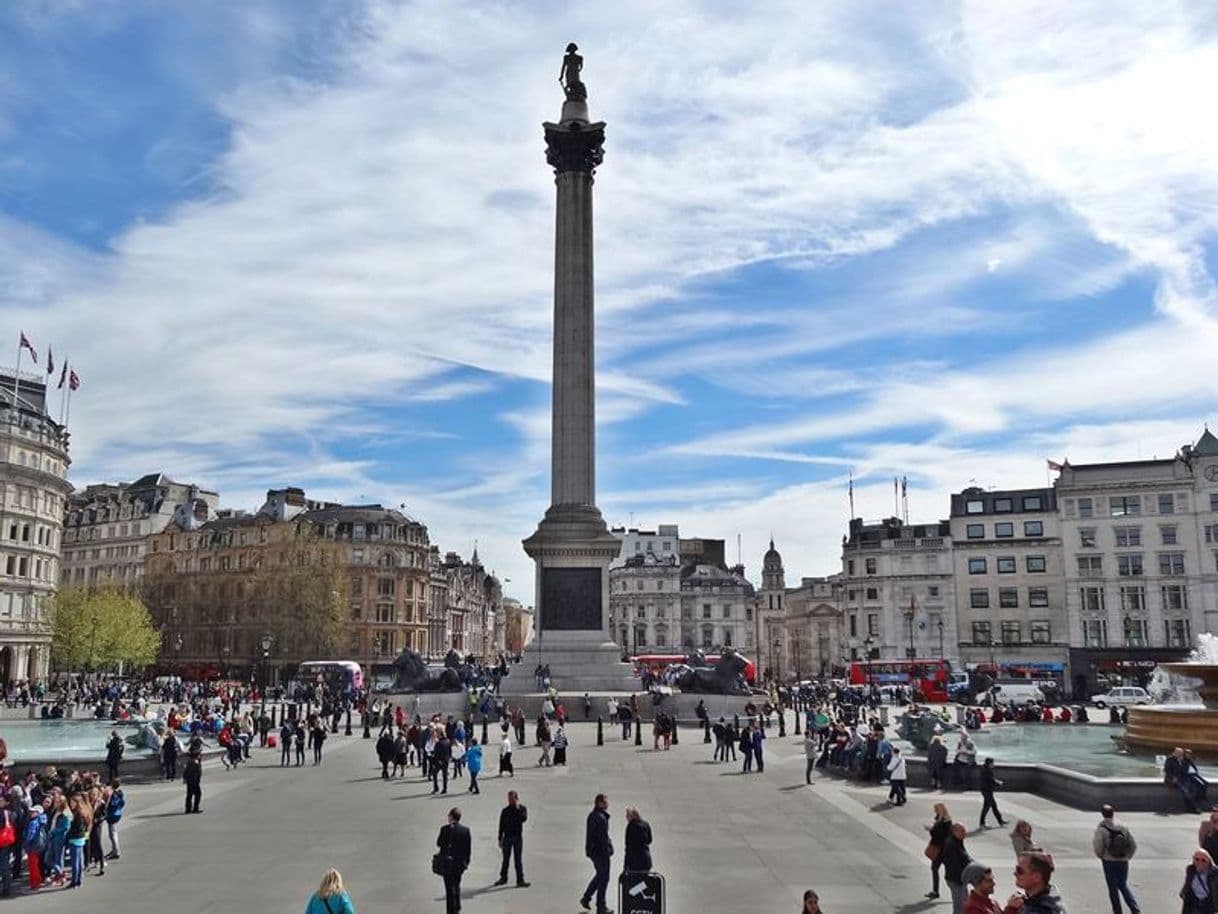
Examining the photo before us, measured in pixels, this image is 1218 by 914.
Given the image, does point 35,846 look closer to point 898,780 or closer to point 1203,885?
point 1203,885

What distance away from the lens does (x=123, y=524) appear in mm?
127250

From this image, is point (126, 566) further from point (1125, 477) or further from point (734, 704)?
point (1125, 477)

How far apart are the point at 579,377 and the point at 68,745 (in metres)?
32.3

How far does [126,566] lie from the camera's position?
125000mm

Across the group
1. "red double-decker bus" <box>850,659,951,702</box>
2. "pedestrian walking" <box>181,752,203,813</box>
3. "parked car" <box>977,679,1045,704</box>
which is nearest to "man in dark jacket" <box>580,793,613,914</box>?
"pedestrian walking" <box>181,752,203,813</box>

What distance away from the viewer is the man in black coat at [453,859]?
14.0 m

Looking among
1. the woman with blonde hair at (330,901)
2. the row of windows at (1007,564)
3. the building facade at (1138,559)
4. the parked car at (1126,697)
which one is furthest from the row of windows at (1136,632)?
the woman with blonde hair at (330,901)

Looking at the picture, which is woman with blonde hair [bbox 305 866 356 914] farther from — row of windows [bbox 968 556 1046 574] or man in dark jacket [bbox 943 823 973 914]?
row of windows [bbox 968 556 1046 574]

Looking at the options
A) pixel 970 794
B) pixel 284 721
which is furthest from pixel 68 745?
pixel 970 794

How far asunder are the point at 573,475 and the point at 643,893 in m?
47.5

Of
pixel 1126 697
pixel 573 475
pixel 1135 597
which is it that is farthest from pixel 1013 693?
pixel 573 475

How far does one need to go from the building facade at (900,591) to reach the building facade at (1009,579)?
2.22m

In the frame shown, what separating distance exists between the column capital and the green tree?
53356 millimetres

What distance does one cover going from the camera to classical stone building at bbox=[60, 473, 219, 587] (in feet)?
410
